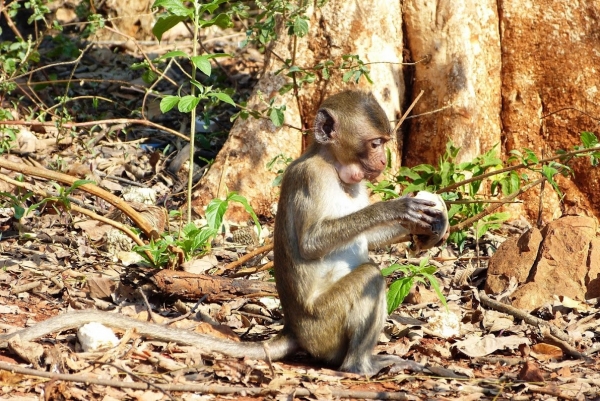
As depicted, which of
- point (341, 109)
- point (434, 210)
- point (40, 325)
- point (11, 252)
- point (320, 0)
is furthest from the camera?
point (320, 0)

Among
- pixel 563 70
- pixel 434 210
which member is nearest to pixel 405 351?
pixel 434 210

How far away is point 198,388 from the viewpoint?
220 inches

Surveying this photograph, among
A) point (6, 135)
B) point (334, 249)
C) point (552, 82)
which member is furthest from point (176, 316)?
point (552, 82)

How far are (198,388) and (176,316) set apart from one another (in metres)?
1.88

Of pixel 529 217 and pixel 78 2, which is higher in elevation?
pixel 78 2

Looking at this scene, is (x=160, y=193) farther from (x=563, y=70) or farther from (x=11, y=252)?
(x=563, y=70)

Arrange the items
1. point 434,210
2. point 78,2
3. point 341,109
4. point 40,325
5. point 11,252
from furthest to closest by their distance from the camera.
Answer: point 78,2 → point 11,252 → point 341,109 → point 434,210 → point 40,325

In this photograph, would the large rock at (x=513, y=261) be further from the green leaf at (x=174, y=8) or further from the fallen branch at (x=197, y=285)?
the green leaf at (x=174, y=8)

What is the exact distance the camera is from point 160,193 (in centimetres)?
1031

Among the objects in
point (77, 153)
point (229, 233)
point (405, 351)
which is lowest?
point (405, 351)

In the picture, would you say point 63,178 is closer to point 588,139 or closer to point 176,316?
point 176,316

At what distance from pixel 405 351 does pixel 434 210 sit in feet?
3.99

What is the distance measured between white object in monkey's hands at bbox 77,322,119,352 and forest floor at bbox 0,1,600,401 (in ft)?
0.15

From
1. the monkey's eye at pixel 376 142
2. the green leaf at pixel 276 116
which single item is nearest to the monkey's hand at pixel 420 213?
the monkey's eye at pixel 376 142
